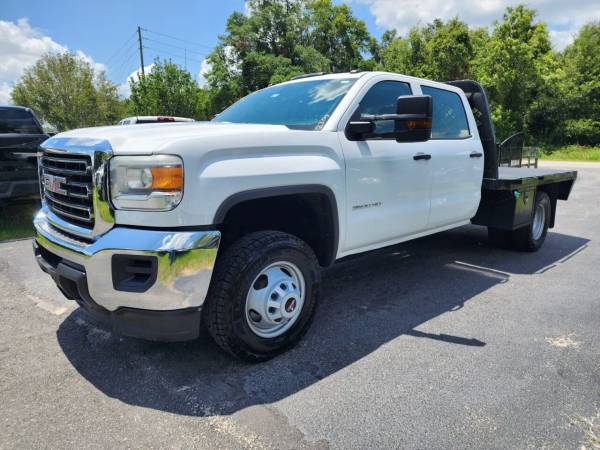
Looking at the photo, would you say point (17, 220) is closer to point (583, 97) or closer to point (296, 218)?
point (296, 218)

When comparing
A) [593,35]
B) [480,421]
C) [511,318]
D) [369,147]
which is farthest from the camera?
[593,35]

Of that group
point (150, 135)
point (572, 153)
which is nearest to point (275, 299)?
point (150, 135)

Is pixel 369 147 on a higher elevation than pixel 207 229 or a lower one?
higher

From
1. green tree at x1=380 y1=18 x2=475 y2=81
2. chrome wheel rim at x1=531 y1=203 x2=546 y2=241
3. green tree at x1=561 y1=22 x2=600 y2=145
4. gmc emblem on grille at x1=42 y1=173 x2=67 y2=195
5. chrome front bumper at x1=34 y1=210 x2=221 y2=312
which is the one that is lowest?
chrome wheel rim at x1=531 y1=203 x2=546 y2=241

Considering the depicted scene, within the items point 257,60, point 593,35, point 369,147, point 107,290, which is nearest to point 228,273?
point 107,290

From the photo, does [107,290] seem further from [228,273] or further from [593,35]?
[593,35]

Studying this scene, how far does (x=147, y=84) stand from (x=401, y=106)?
27391 mm

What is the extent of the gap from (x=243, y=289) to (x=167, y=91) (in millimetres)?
27340

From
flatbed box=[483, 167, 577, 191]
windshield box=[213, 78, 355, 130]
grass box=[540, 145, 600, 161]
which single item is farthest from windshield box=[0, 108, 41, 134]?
grass box=[540, 145, 600, 161]

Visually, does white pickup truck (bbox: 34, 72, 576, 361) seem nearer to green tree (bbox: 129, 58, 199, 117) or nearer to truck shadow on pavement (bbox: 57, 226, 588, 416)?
truck shadow on pavement (bbox: 57, 226, 588, 416)

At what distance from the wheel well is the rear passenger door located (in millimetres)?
1415

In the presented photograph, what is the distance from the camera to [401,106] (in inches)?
125

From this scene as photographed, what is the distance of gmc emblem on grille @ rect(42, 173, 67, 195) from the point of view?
2.86 metres

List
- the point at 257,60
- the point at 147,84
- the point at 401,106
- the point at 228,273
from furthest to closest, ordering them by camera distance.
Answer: the point at 257,60, the point at 147,84, the point at 401,106, the point at 228,273
